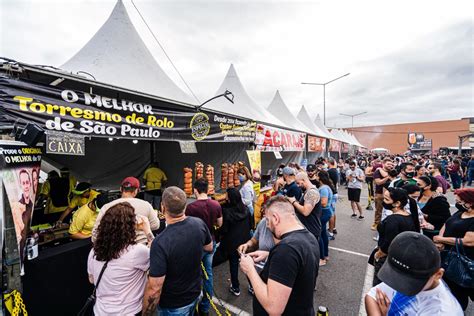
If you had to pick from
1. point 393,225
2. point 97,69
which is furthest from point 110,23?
point 393,225

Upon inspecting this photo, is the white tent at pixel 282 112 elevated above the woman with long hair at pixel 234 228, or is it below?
above

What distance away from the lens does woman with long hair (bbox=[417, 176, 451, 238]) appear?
3.36m

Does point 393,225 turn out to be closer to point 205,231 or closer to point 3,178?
point 205,231

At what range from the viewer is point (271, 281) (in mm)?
1367

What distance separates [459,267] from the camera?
231 cm

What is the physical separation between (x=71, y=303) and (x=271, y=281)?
2562 mm

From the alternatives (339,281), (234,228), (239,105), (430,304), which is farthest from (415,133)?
(430,304)

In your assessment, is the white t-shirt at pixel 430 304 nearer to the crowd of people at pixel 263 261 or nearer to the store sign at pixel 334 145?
the crowd of people at pixel 263 261

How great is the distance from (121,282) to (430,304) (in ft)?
6.79

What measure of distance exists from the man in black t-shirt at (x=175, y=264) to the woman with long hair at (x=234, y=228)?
1.29 meters

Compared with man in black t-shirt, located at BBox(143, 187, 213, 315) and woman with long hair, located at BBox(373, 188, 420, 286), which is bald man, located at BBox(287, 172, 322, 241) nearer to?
woman with long hair, located at BBox(373, 188, 420, 286)

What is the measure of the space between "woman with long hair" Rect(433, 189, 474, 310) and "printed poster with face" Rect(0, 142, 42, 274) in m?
4.44

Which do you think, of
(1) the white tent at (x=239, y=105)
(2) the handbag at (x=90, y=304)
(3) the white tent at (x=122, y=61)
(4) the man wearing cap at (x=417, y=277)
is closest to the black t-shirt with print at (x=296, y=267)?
(4) the man wearing cap at (x=417, y=277)

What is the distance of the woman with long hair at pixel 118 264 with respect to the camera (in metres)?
1.68
